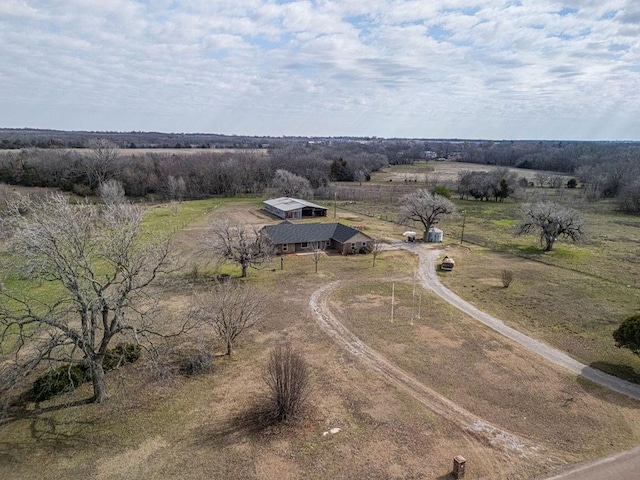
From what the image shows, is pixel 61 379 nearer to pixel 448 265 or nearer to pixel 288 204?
pixel 448 265

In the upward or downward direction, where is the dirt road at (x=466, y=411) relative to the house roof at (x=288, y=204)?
downward

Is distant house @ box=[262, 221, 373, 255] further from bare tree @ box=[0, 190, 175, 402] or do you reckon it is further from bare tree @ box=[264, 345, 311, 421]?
bare tree @ box=[264, 345, 311, 421]

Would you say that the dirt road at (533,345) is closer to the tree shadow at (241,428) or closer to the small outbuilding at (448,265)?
the small outbuilding at (448,265)

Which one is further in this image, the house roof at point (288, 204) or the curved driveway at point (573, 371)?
the house roof at point (288, 204)

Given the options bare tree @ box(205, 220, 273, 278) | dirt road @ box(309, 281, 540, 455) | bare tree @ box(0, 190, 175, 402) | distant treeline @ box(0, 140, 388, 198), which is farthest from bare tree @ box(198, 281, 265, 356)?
distant treeline @ box(0, 140, 388, 198)

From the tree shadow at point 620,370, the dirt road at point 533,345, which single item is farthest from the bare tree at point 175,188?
the tree shadow at point 620,370

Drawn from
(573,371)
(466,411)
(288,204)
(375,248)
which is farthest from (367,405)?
(288,204)
